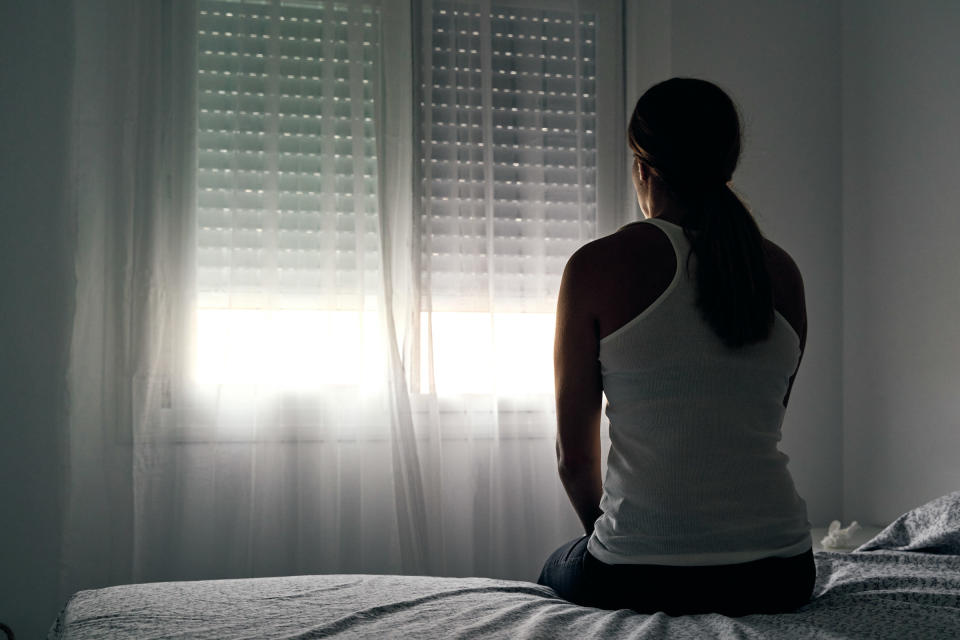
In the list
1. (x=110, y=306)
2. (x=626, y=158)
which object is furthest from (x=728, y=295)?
(x=110, y=306)

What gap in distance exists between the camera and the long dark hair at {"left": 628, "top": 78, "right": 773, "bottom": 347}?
98cm

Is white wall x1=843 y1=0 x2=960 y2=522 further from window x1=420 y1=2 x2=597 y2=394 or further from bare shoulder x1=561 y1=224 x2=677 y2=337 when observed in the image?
bare shoulder x1=561 y1=224 x2=677 y2=337

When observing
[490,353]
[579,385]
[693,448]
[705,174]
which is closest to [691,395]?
[693,448]

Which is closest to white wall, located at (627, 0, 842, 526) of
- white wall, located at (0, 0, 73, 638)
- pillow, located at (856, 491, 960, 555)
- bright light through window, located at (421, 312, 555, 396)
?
bright light through window, located at (421, 312, 555, 396)

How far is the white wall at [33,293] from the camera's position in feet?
6.74

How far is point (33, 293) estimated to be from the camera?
209 cm

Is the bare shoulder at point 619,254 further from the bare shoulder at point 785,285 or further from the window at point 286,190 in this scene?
the window at point 286,190

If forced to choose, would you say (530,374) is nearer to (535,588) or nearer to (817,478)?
(817,478)

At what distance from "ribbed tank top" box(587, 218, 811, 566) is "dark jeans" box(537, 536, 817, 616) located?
0.04ft

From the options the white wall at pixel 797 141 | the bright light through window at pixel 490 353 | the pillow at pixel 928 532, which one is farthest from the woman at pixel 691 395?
the white wall at pixel 797 141

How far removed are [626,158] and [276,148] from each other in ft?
3.40

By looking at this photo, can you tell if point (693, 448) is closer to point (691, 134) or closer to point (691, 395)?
point (691, 395)

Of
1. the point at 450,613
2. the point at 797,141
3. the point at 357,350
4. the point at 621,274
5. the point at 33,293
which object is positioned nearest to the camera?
the point at 450,613

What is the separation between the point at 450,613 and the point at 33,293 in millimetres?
1695
